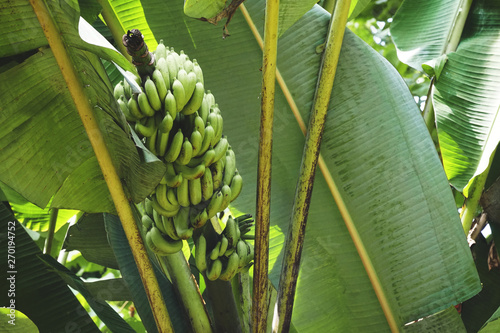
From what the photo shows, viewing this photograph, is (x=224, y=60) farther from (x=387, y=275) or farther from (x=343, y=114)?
(x=387, y=275)

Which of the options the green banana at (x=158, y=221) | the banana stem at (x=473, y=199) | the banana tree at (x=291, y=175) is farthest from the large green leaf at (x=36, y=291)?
the banana stem at (x=473, y=199)

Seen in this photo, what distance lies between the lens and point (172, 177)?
1.00 m

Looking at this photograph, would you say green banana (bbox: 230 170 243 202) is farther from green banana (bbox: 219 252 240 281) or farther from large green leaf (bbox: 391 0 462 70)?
large green leaf (bbox: 391 0 462 70)

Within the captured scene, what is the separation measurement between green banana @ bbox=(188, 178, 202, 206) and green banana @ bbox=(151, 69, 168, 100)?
174 millimetres

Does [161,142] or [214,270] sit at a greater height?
[161,142]

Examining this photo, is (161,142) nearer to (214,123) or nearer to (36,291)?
(214,123)

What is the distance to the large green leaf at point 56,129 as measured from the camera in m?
1.02

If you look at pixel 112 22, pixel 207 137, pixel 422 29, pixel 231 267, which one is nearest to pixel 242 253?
pixel 231 267

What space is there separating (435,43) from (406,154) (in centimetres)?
64

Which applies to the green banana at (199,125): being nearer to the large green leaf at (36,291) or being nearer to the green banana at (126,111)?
the green banana at (126,111)

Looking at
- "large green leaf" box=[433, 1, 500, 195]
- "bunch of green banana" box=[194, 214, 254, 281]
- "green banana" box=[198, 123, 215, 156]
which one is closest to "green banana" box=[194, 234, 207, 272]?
"bunch of green banana" box=[194, 214, 254, 281]

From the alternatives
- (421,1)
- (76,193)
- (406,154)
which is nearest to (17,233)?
(76,193)

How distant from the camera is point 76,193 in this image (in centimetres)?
117

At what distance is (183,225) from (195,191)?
8cm
